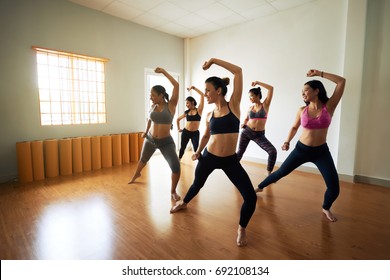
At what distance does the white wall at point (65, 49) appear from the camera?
347 centimetres

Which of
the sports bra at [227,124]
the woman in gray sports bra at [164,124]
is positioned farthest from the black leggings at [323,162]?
the woman in gray sports bra at [164,124]

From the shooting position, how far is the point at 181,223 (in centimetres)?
221

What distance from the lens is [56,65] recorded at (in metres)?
3.98

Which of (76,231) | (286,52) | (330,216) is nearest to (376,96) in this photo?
(286,52)

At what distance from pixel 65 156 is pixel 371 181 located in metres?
5.09

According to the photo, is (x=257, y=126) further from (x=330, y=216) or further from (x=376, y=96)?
(x=376, y=96)

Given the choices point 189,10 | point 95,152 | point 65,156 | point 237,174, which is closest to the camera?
point 237,174

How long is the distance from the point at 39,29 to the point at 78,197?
2.91m

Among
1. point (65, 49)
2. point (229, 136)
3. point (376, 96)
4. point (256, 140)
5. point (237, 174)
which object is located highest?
point (65, 49)

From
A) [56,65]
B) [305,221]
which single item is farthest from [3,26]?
[305,221]

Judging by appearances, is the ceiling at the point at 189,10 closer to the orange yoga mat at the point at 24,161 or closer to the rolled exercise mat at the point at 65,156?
the rolled exercise mat at the point at 65,156

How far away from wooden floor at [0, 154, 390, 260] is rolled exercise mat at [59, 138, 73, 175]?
43 cm

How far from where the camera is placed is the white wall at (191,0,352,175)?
3.79 m

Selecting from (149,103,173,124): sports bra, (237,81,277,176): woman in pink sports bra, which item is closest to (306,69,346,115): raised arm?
(237,81,277,176): woman in pink sports bra
